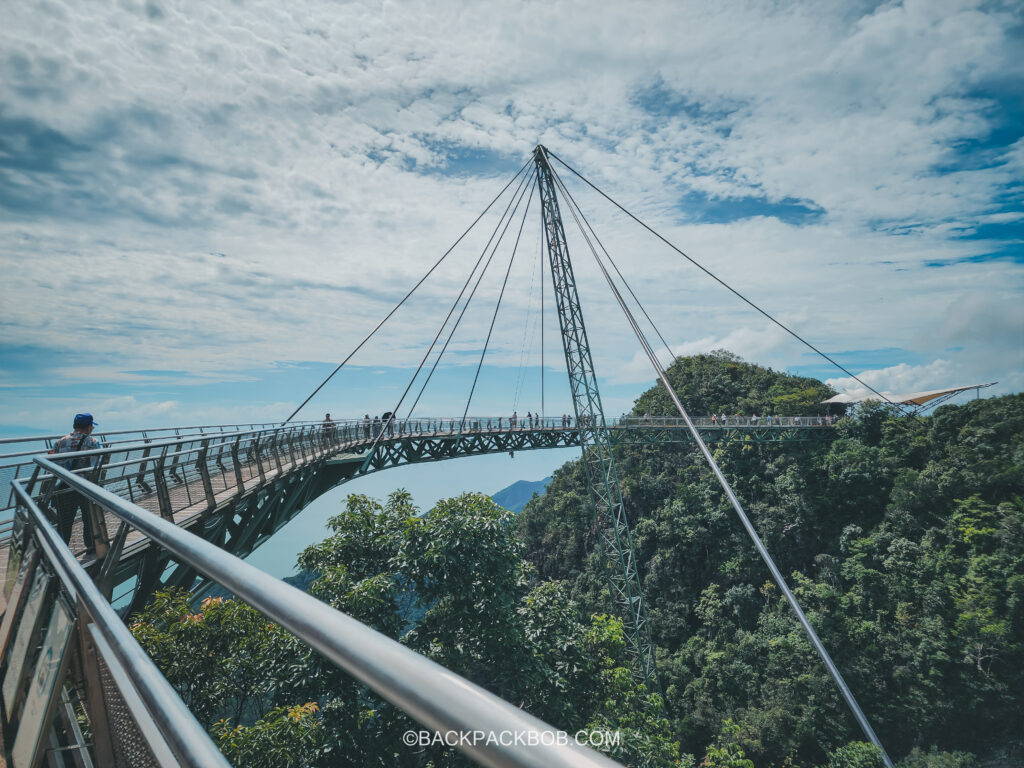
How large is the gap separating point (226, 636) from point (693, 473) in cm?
3583

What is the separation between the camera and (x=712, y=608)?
30.4m

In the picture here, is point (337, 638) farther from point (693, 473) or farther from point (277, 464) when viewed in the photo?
point (693, 473)

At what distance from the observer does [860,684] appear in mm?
23078

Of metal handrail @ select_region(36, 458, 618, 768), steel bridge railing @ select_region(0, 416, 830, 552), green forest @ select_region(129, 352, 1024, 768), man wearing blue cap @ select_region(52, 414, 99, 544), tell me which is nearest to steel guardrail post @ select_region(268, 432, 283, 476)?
steel bridge railing @ select_region(0, 416, 830, 552)

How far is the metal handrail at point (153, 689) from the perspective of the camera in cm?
71

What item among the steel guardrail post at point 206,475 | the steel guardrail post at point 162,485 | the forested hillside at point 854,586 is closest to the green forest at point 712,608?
the forested hillside at point 854,586

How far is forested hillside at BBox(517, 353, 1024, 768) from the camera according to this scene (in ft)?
70.3

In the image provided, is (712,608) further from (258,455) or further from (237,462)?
(237,462)

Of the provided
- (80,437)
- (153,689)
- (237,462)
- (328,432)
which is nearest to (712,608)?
(328,432)

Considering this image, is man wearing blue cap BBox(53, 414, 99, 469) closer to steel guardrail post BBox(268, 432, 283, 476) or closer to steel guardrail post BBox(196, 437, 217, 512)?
steel guardrail post BBox(196, 437, 217, 512)

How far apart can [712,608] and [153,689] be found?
34563mm

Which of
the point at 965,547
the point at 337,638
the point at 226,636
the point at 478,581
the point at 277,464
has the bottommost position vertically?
the point at 965,547

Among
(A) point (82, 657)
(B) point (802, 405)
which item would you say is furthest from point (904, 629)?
(A) point (82, 657)

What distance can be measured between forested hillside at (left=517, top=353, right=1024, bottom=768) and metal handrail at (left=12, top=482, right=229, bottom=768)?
2723 cm
